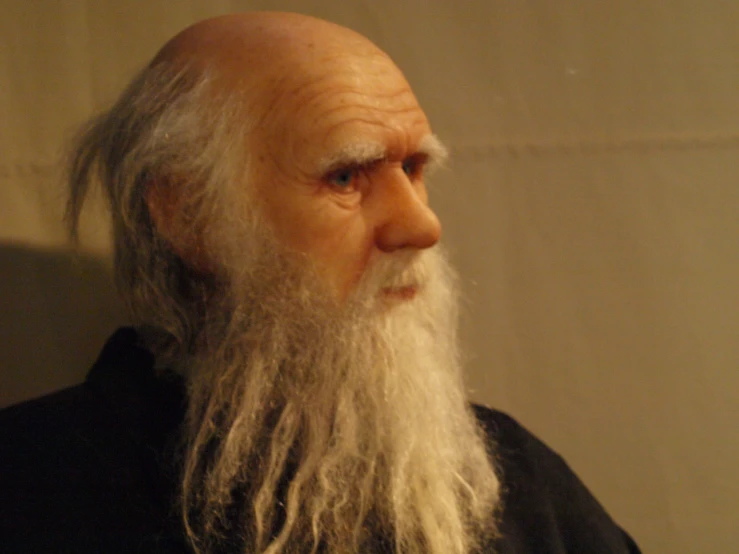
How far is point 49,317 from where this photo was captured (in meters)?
1.10

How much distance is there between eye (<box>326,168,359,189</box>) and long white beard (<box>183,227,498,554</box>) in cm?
12

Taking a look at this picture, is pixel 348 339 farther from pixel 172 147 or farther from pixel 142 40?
pixel 142 40

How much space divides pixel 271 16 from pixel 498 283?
2.21 feet

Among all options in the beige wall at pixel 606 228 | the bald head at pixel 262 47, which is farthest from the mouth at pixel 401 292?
the beige wall at pixel 606 228

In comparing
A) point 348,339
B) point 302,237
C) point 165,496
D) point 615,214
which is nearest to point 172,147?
point 302,237

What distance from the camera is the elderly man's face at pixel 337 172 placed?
2.50 feet

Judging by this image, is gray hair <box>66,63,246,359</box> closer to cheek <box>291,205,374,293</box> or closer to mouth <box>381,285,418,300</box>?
cheek <box>291,205,374,293</box>

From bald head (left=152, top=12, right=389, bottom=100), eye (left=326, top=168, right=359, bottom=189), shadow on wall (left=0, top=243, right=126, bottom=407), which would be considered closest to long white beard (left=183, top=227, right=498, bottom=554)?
eye (left=326, top=168, right=359, bottom=189)

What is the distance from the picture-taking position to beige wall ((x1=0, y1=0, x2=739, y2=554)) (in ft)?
4.00

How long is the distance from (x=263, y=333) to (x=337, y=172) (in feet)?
0.76

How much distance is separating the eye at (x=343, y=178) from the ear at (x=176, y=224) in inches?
7.6

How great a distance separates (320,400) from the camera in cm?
77

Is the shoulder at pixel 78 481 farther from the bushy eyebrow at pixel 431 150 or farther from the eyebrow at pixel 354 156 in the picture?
the bushy eyebrow at pixel 431 150

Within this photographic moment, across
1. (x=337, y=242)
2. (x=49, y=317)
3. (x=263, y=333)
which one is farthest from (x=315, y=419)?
(x=49, y=317)
